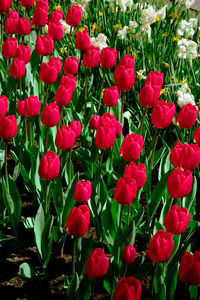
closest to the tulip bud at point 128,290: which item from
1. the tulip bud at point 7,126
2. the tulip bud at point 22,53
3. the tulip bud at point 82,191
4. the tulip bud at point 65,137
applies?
the tulip bud at point 82,191

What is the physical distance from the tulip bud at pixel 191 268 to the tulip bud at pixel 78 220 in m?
0.35

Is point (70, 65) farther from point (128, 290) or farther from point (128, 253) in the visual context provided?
point (128, 290)

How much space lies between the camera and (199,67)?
3615 mm

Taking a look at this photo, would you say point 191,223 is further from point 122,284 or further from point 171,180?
point 122,284

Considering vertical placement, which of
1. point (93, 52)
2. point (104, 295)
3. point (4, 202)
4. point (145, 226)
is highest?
point (93, 52)

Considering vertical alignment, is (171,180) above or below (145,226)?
above

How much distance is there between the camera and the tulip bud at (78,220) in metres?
1.44

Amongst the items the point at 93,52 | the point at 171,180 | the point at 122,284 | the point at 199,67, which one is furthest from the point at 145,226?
the point at 199,67

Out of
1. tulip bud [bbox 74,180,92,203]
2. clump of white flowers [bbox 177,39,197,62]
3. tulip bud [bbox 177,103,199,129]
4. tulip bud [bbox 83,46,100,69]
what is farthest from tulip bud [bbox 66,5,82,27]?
tulip bud [bbox 74,180,92,203]

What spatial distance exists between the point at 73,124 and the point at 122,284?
3.13 feet

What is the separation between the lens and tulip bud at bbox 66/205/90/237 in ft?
4.74

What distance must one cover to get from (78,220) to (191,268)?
1.31 ft

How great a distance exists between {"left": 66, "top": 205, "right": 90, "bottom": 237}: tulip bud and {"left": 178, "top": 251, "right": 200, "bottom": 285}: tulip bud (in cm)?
35

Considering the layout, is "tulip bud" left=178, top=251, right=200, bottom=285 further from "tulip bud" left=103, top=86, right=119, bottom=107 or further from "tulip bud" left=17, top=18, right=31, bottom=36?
"tulip bud" left=17, top=18, right=31, bottom=36
